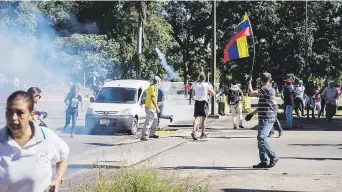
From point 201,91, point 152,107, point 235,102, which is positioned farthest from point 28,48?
point 201,91

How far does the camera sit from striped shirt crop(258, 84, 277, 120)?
1025 cm

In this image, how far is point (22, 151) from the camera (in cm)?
396

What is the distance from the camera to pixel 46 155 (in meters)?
4.12

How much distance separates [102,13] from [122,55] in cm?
414

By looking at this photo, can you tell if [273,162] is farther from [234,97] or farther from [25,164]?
[234,97]

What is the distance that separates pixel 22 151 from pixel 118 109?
1346 cm

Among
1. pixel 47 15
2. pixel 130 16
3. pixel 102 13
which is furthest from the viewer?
pixel 102 13

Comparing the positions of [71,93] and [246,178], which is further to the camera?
[71,93]

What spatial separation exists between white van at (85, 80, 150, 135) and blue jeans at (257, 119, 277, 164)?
7571 millimetres

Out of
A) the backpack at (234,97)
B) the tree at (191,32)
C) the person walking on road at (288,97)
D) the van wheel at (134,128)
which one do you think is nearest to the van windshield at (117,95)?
the van wheel at (134,128)

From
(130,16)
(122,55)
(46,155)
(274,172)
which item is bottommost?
(274,172)

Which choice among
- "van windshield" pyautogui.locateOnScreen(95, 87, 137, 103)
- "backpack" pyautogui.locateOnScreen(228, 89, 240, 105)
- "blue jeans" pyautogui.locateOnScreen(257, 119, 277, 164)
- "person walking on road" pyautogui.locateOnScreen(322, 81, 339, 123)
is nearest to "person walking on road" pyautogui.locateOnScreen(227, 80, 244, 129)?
"backpack" pyautogui.locateOnScreen(228, 89, 240, 105)

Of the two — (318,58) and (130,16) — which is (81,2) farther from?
(318,58)

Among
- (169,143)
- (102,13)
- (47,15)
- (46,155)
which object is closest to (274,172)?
(169,143)
